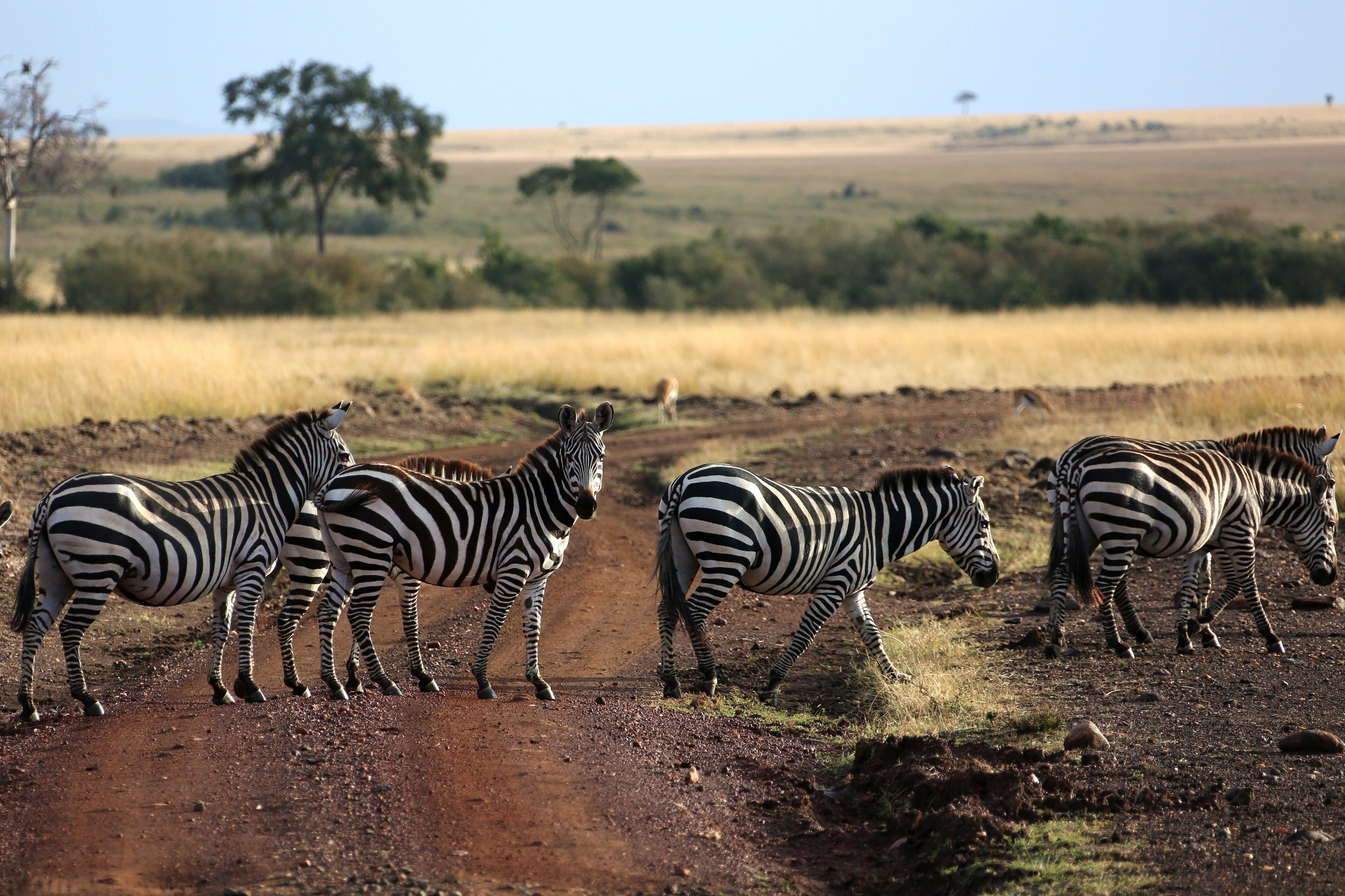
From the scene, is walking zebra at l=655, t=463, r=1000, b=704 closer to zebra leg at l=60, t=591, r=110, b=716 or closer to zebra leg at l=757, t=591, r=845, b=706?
zebra leg at l=757, t=591, r=845, b=706

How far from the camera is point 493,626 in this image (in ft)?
24.2

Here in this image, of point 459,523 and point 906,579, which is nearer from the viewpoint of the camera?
point 459,523

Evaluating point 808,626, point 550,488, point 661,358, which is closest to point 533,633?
point 550,488

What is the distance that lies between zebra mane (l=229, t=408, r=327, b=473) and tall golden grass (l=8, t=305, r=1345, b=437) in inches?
423

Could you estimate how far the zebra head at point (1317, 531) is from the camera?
9.09m

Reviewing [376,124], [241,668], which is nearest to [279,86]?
[376,124]

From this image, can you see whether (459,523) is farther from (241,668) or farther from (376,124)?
(376,124)

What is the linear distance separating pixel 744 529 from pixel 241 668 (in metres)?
3.06

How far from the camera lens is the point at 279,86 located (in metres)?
47.8

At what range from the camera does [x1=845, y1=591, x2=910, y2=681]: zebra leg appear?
8.01 metres

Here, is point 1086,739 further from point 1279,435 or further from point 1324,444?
point 1279,435

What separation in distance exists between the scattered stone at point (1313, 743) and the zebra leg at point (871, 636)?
2281mm

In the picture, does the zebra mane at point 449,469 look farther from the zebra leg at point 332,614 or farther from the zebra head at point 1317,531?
the zebra head at point 1317,531

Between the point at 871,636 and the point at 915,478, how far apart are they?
44.9 inches
